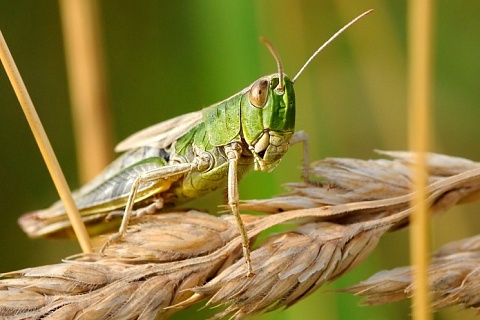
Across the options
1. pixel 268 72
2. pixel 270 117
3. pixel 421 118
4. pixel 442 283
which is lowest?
pixel 442 283

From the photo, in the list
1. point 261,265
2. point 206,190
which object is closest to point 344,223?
point 261,265

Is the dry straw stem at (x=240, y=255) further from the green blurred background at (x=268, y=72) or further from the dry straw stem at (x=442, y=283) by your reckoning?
the green blurred background at (x=268, y=72)

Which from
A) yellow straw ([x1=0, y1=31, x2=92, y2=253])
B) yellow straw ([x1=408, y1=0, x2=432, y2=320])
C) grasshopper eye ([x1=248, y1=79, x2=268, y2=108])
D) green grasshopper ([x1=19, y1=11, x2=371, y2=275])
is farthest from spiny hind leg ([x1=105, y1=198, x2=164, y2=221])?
yellow straw ([x1=408, y1=0, x2=432, y2=320])

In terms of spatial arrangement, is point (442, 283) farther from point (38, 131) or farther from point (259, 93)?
point (38, 131)

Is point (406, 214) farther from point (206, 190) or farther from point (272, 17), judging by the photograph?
point (272, 17)

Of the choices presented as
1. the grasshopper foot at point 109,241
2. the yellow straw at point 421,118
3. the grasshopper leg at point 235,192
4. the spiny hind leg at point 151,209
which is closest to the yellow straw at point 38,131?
the grasshopper foot at point 109,241

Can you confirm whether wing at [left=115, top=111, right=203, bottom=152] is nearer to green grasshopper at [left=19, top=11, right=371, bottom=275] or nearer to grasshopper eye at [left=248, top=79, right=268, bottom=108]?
green grasshopper at [left=19, top=11, right=371, bottom=275]

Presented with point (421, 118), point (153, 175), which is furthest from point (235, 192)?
point (421, 118)
